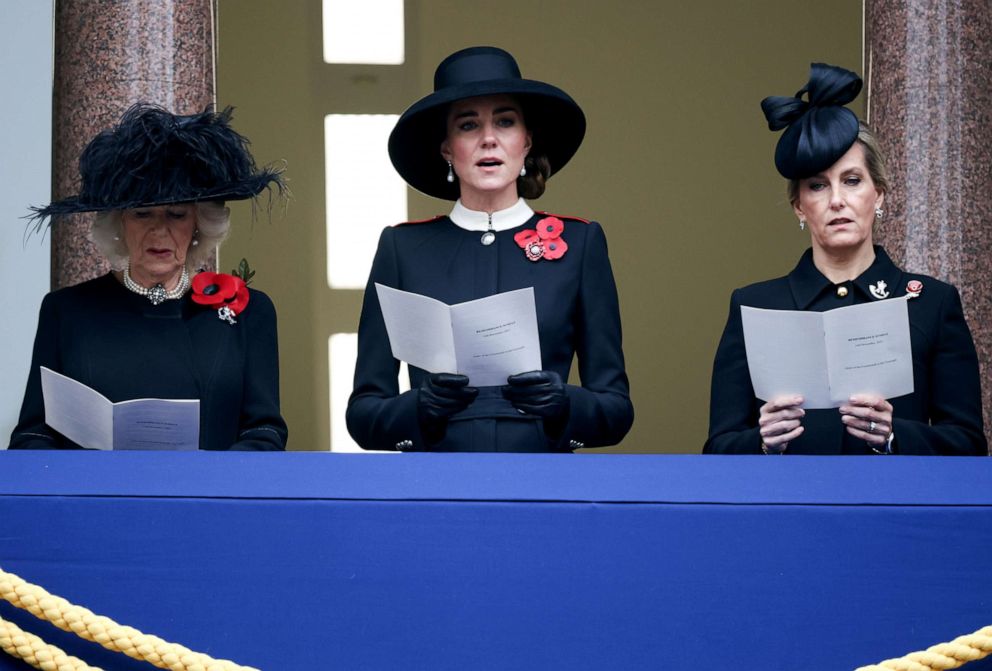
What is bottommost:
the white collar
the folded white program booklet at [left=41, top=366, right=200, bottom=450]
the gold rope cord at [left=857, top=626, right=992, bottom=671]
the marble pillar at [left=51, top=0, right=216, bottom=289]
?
the gold rope cord at [left=857, top=626, right=992, bottom=671]

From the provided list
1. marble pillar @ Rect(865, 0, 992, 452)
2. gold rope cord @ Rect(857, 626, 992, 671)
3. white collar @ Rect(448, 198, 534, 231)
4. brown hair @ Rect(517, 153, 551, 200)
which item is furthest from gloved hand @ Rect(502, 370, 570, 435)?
marble pillar @ Rect(865, 0, 992, 452)

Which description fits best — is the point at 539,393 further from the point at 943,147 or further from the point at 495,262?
the point at 943,147

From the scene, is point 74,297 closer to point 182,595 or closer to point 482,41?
point 182,595

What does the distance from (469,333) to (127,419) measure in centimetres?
71

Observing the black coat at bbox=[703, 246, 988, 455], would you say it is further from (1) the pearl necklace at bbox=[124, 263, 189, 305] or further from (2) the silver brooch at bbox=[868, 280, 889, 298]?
(1) the pearl necklace at bbox=[124, 263, 189, 305]

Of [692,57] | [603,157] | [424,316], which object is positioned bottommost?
[424,316]

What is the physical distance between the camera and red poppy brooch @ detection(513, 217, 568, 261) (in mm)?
3494

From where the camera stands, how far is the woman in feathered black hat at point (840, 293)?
332 cm

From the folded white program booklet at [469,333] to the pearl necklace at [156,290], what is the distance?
71 centimetres

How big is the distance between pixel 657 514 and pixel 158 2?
9.86 ft

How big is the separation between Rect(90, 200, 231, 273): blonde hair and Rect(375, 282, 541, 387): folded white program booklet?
67 cm

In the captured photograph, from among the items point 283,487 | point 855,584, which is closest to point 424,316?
point 283,487

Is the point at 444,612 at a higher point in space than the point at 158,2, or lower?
lower

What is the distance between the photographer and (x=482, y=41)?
336 inches
